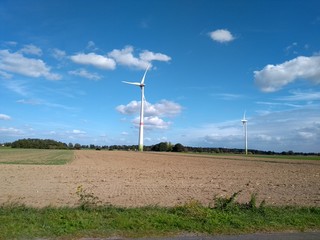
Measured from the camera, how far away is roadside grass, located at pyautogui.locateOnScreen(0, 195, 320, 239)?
871 centimetres

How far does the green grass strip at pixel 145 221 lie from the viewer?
28.6ft

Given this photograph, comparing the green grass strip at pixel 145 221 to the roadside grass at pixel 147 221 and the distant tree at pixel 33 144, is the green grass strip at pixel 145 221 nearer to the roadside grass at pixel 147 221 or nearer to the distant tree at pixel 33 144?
the roadside grass at pixel 147 221

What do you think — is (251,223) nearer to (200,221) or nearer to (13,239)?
(200,221)

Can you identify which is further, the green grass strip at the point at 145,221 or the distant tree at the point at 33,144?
the distant tree at the point at 33,144

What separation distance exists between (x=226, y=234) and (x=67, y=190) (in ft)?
35.3

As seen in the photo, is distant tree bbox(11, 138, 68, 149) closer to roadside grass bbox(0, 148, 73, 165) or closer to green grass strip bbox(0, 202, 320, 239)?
roadside grass bbox(0, 148, 73, 165)

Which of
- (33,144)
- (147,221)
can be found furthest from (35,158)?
(33,144)

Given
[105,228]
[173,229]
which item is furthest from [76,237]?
[173,229]

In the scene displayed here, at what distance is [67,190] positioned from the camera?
17.9 m

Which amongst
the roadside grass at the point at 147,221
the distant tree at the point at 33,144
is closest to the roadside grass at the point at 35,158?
the roadside grass at the point at 147,221

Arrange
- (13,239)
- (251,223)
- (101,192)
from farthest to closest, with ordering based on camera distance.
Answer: (101,192), (251,223), (13,239)

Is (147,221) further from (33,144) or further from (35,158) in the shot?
(33,144)

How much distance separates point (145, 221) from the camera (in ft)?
31.6

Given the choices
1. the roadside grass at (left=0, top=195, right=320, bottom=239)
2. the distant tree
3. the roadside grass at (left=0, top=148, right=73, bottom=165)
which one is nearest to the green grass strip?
the roadside grass at (left=0, top=195, right=320, bottom=239)
